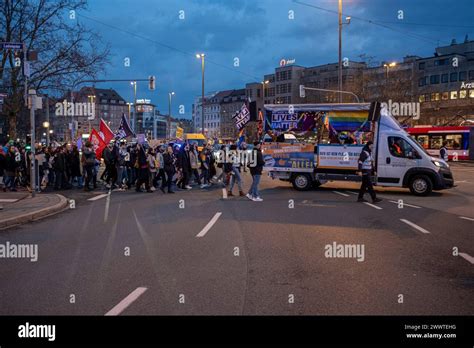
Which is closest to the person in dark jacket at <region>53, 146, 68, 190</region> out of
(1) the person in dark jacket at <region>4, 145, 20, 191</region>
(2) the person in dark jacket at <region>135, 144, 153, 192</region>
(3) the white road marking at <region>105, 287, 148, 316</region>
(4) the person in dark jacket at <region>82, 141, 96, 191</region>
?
(4) the person in dark jacket at <region>82, 141, 96, 191</region>

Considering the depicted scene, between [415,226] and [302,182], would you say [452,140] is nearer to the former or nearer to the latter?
[302,182]

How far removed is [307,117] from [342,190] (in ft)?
11.3

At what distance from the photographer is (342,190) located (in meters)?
18.9

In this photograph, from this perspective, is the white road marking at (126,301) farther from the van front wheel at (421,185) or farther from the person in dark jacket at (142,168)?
the van front wheel at (421,185)

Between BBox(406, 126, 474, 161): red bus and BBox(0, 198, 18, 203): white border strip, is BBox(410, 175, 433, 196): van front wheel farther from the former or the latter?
BBox(406, 126, 474, 161): red bus

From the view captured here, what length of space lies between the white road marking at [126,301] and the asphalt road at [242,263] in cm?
1

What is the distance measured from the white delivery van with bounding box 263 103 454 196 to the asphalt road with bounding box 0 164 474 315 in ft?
11.4

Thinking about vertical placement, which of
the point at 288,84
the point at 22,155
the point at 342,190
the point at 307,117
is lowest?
the point at 342,190

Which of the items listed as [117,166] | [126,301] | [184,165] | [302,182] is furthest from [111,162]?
[126,301]

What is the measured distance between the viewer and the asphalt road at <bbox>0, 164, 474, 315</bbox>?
210 inches

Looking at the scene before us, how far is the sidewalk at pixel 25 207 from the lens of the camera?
11335 mm

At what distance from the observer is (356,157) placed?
1744cm
